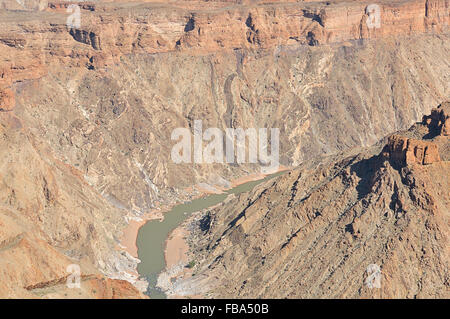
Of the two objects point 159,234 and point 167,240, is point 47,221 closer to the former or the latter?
point 167,240

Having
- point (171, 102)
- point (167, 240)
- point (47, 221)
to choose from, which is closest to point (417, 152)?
point (167, 240)

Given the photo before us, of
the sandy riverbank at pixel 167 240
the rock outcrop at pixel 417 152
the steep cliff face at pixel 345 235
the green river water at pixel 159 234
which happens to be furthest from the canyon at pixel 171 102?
the green river water at pixel 159 234

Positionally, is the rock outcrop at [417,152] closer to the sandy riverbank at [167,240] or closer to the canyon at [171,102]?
the canyon at [171,102]

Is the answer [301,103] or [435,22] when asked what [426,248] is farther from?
[435,22]

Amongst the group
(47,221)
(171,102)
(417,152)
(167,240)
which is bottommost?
(167,240)
